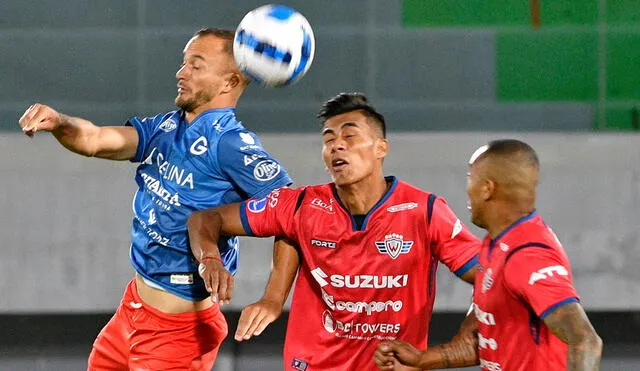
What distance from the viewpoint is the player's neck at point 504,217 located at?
3.62m

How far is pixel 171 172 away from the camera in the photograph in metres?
4.66

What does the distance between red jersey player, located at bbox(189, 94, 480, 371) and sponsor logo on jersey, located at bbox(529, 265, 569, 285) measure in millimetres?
879

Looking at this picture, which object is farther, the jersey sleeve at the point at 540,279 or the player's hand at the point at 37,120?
the player's hand at the point at 37,120

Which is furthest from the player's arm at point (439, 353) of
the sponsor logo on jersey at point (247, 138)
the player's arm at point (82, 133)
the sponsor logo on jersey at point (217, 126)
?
the player's arm at point (82, 133)

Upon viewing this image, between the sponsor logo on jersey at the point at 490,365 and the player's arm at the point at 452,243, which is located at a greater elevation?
the player's arm at the point at 452,243

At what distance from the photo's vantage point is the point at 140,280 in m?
4.82

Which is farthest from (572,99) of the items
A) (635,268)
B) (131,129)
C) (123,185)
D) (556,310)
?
(556,310)

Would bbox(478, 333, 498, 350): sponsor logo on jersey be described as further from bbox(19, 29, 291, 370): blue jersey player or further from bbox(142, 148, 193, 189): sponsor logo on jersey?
bbox(142, 148, 193, 189): sponsor logo on jersey

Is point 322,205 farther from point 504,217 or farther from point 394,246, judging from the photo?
point 504,217

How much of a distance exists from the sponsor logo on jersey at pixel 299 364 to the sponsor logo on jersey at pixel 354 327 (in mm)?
170

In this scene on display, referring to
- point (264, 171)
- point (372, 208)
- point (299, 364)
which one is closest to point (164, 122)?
point (264, 171)

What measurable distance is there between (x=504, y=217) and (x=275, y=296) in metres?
1.07

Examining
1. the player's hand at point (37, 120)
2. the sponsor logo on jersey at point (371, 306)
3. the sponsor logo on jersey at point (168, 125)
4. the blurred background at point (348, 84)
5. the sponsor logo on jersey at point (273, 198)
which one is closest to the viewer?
the player's hand at point (37, 120)

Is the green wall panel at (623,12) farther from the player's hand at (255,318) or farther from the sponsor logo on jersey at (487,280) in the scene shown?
the sponsor logo on jersey at (487,280)
